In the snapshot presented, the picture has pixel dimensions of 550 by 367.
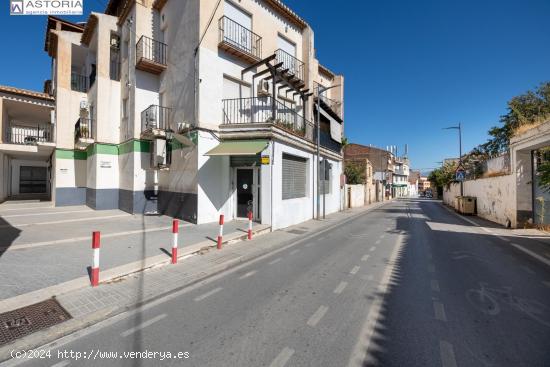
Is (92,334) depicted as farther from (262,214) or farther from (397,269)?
(262,214)

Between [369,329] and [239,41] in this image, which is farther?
[239,41]

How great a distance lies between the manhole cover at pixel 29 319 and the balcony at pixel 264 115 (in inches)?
331

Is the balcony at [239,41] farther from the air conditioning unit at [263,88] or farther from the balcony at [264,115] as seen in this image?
the balcony at [264,115]

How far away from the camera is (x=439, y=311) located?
3.89 metres

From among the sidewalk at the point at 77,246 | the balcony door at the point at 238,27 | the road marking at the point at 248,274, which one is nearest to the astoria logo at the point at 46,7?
the balcony door at the point at 238,27

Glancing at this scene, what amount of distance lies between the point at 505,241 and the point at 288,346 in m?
10.3

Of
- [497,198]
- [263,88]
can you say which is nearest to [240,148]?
[263,88]

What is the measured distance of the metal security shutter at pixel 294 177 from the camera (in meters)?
12.0

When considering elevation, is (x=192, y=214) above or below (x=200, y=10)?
below

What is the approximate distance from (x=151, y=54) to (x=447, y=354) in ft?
52.6

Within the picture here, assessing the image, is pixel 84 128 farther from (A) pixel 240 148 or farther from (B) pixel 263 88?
(A) pixel 240 148

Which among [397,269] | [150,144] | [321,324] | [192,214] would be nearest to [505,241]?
[397,269]

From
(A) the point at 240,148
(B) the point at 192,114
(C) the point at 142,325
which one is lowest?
(C) the point at 142,325

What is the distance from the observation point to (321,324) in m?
3.54
